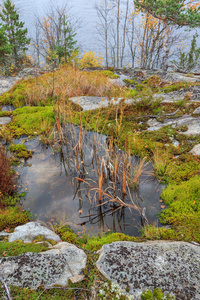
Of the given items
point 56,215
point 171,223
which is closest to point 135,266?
point 171,223

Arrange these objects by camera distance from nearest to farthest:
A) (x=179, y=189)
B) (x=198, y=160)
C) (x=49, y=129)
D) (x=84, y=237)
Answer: (x=84, y=237)
(x=179, y=189)
(x=198, y=160)
(x=49, y=129)

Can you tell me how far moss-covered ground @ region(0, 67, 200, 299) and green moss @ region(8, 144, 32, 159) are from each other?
18.2 inches

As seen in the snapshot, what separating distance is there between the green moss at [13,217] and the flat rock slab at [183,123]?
342 centimetres

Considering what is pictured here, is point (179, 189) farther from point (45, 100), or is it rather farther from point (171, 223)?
point (45, 100)

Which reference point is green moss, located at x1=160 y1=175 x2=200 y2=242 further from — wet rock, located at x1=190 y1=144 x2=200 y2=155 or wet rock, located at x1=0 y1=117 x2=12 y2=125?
wet rock, located at x1=0 y1=117 x2=12 y2=125

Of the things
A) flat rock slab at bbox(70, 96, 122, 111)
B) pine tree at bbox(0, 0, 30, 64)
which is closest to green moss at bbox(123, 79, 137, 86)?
flat rock slab at bbox(70, 96, 122, 111)

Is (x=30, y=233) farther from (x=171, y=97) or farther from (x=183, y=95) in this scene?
(x=183, y=95)

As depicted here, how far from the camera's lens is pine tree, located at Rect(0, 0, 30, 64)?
9.86 meters

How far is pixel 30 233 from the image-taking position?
237 centimetres

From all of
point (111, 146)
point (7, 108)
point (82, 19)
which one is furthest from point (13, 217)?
point (82, 19)

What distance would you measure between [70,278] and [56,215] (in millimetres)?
1293

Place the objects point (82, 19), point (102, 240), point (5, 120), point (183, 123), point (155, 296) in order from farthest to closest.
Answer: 1. point (82, 19)
2. point (5, 120)
3. point (183, 123)
4. point (102, 240)
5. point (155, 296)

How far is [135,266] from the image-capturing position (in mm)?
1800

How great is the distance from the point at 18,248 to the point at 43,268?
16.0 inches
